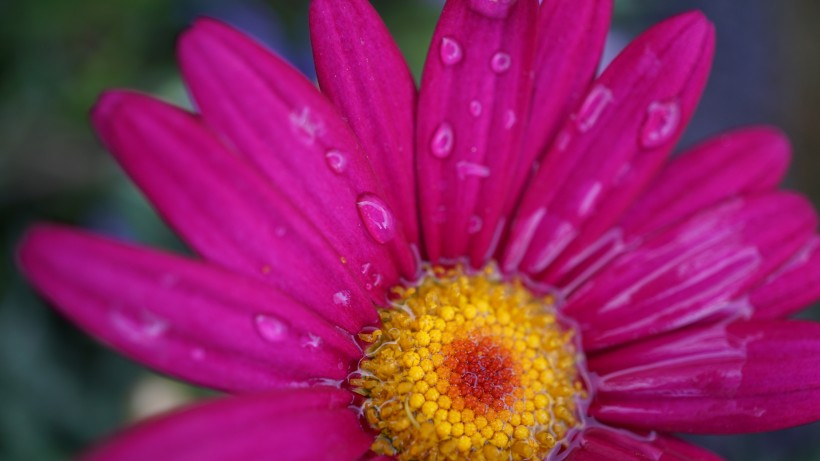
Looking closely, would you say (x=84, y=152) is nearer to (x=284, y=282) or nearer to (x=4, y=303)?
(x=4, y=303)

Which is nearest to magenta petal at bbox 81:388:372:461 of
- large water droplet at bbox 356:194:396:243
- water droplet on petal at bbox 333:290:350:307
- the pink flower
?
the pink flower

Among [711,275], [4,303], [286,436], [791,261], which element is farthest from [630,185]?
[4,303]

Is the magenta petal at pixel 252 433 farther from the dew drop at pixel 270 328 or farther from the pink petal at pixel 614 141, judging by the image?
the pink petal at pixel 614 141

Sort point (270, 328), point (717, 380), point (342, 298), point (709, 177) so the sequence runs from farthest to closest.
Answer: point (709, 177) < point (717, 380) < point (342, 298) < point (270, 328)

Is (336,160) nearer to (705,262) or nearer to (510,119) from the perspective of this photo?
(510,119)

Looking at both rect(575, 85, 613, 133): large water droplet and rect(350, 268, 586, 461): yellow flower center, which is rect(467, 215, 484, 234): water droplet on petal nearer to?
rect(350, 268, 586, 461): yellow flower center

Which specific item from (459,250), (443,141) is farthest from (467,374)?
(443,141)
